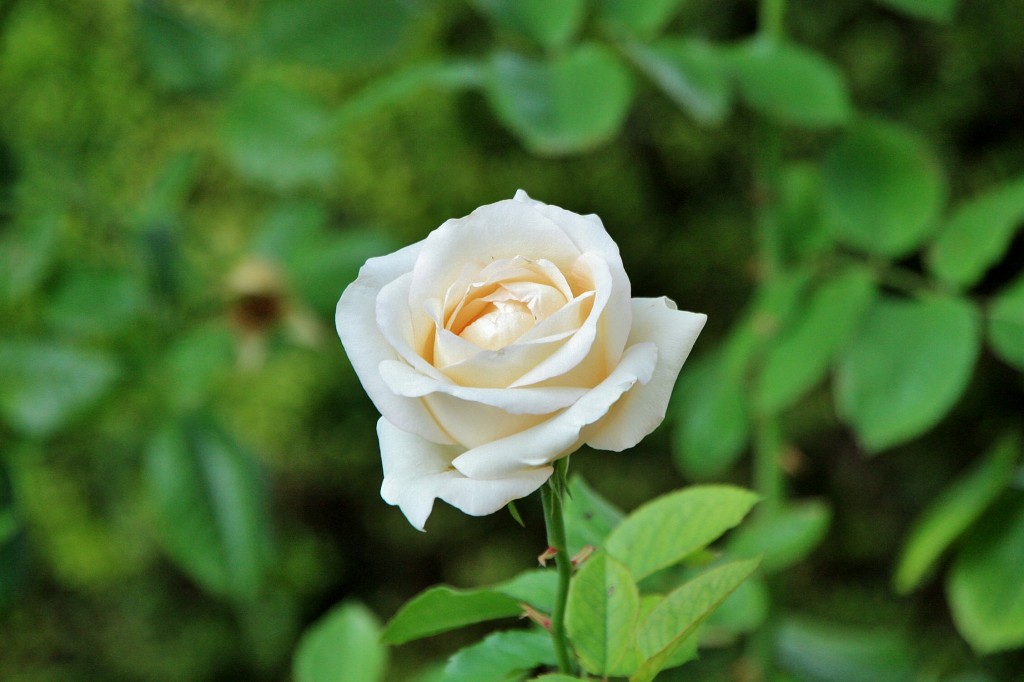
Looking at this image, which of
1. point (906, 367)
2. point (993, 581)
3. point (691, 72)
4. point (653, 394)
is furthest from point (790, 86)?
point (653, 394)

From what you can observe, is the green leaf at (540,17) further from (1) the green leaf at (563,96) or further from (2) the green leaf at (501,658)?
(2) the green leaf at (501,658)

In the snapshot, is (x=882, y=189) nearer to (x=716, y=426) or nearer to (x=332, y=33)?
(x=716, y=426)

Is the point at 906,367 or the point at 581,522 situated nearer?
the point at 581,522

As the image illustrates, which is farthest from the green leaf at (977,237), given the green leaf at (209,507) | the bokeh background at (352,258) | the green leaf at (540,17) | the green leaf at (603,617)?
the green leaf at (209,507)

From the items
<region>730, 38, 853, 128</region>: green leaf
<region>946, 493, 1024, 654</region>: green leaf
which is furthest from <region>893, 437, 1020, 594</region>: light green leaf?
<region>730, 38, 853, 128</region>: green leaf

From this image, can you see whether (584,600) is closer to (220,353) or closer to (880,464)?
(220,353)

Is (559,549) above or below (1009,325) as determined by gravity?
above

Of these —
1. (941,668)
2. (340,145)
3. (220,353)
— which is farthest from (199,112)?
(941,668)
